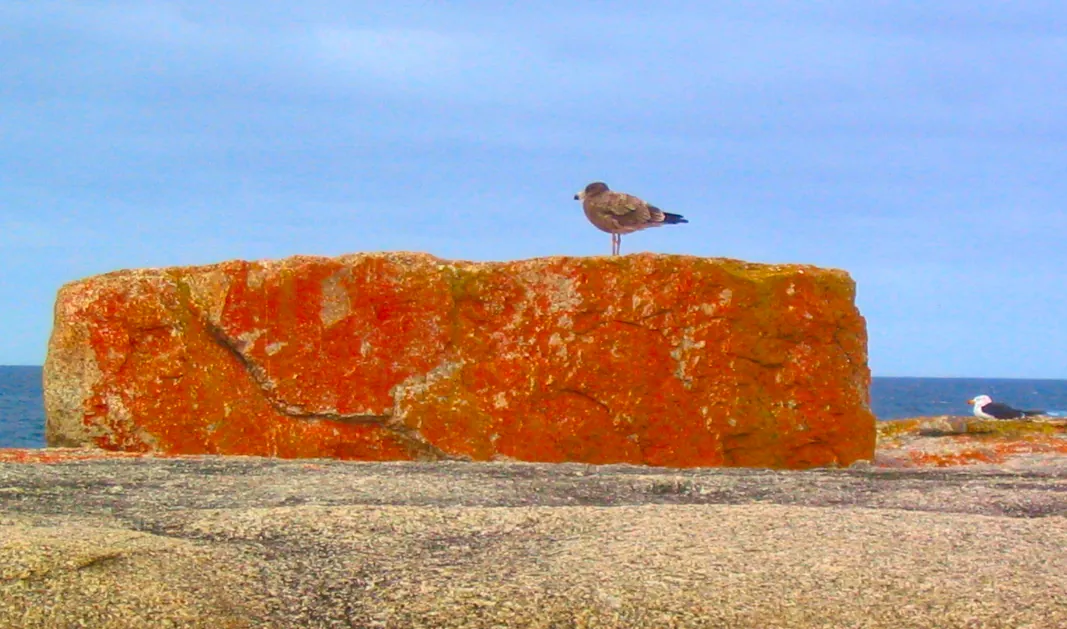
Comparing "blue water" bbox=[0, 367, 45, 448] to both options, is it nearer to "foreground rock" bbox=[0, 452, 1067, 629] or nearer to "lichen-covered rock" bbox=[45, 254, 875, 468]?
"lichen-covered rock" bbox=[45, 254, 875, 468]

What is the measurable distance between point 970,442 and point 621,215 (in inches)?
240

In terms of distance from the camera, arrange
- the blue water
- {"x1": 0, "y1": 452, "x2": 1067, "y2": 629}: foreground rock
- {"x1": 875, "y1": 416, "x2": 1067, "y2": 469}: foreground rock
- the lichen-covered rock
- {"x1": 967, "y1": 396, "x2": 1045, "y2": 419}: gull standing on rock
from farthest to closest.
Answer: the blue water
{"x1": 967, "y1": 396, "x2": 1045, "y2": 419}: gull standing on rock
{"x1": 875, "y1": 416, "x2": 1067, "y2": 469}: foreground rock
the lichen-covered rock
{"x1": 0, "y1": 452, "x2": 1067, "y2": 629}: foreground rock

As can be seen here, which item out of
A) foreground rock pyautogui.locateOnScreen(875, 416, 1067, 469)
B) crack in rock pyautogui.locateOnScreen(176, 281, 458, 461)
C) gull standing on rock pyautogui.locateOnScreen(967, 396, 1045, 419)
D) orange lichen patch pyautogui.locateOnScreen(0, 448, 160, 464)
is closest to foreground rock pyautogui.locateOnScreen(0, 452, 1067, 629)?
orange lichen patch pyautogui.locateOnScreen(0, 448, 160, 464)

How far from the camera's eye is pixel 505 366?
28.5 feet

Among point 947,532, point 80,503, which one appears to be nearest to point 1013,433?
point 947,532

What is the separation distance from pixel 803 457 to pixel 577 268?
215 cm

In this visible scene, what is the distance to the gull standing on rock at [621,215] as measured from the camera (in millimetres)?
10094

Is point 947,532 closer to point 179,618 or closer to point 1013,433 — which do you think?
point 179,618

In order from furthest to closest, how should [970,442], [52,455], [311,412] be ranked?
[970,442] → [311,412] → [52,455]

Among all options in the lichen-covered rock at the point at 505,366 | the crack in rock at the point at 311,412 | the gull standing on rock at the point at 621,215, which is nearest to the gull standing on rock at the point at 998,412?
the gull standing on rock at the point at 621,215

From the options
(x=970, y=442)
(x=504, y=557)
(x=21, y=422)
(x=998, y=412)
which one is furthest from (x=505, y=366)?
(x=21, y=422)

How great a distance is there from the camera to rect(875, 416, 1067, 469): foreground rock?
437 inches

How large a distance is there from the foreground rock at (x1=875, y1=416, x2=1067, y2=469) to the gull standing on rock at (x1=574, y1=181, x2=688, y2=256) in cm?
280

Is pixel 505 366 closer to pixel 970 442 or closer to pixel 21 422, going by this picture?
pixel 970 442
